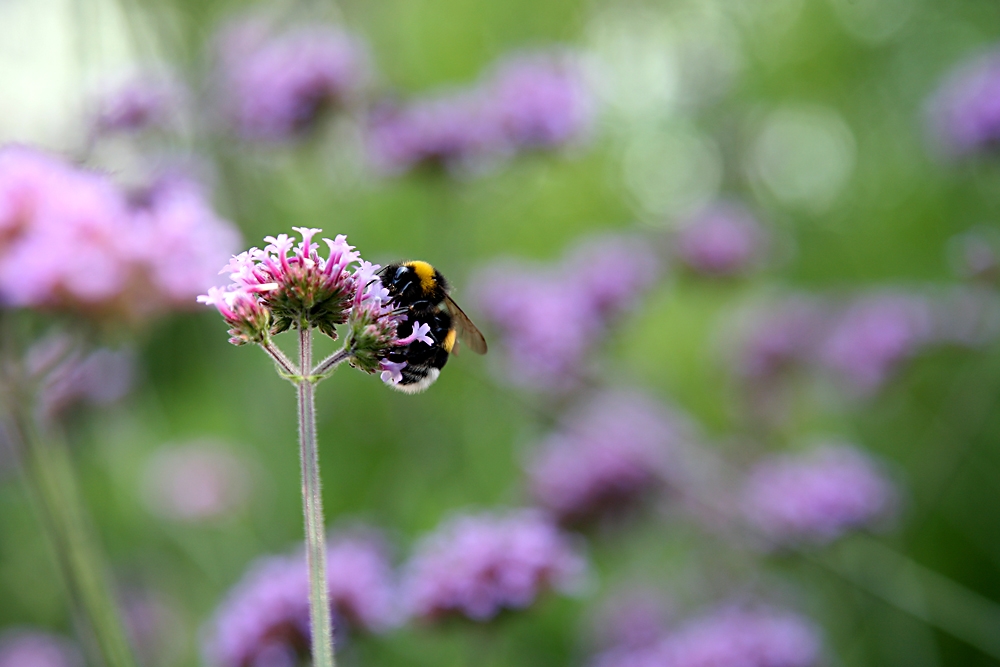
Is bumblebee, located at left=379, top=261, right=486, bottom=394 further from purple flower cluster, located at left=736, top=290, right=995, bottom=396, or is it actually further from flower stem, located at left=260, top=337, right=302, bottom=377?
purple flower cluster, located at left=736, top=290, right=995, bottom=396

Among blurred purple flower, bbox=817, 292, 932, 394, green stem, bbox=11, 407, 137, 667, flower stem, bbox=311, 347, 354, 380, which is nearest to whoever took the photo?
flower stem, bbox=311, 347, 354, 380

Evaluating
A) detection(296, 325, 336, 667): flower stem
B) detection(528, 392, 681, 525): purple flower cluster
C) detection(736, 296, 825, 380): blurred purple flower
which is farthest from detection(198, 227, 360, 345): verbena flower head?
detection(736, 296, 825, 380): blurred purple flower

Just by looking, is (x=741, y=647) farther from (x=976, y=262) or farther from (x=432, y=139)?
(x=432, y=139)

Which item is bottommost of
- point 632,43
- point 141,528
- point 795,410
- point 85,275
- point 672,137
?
point 85,275

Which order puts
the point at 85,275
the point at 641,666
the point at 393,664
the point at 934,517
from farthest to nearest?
the point at 934,517 → the point at 393,664 → the point at 641,666 → the point at 85,275

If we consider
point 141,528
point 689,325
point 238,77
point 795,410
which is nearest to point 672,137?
point 689,325

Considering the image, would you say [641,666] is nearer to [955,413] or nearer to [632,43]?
[955,413]
